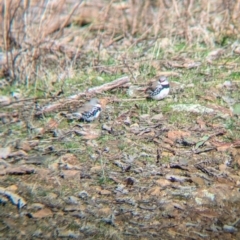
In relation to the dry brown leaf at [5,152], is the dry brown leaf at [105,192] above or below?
above

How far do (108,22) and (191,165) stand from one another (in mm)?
3259

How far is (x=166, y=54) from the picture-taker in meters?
7.10

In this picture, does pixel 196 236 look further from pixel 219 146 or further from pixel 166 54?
pixel 166 54

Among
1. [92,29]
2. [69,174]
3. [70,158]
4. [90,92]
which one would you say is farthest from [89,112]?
[92,29]

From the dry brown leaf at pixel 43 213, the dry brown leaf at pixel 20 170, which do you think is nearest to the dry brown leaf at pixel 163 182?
the dry brown leaf at pixel 43 213

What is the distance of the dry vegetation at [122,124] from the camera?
15.1ft

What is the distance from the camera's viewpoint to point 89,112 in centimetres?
576

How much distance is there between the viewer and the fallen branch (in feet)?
19.8

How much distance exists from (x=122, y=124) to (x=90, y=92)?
0.65m

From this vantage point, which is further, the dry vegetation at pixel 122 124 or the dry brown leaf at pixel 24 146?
the dry brown leaf at pixel 24 146

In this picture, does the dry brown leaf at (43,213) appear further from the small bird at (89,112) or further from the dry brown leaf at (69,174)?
the small bird at (89,112)

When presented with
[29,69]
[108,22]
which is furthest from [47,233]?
[108,22]

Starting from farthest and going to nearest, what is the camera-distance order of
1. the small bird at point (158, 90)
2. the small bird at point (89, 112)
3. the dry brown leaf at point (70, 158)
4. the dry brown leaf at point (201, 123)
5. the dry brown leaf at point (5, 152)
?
the small bird at point (158, 90)
the small bird at point (89, 112)
the dry brown leaf at point (201, 123)
the dry brown leaf at point (5, 152)
the dry brown leaf at point (70, 158)

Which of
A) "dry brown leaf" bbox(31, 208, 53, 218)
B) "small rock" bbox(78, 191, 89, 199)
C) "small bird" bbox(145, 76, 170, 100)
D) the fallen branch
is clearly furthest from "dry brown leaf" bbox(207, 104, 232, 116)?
"dry brown leaf" bbox(31, 208, 53, 218)
